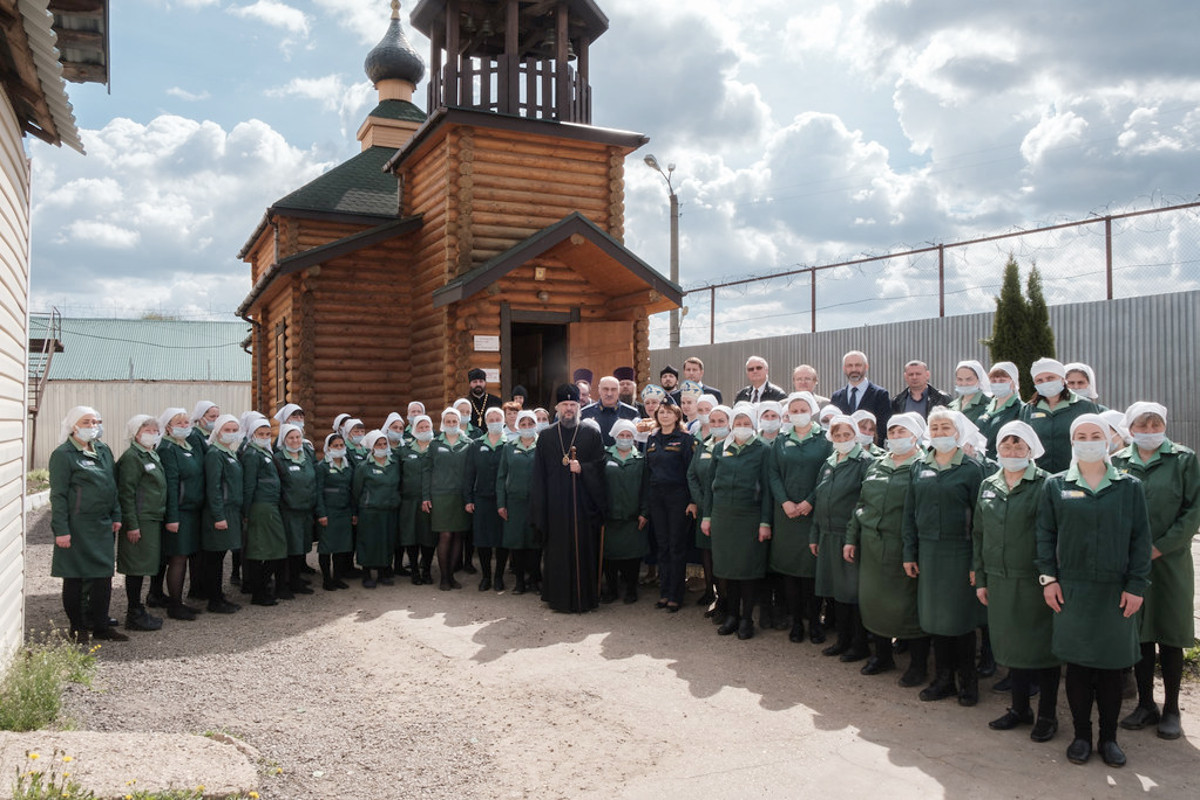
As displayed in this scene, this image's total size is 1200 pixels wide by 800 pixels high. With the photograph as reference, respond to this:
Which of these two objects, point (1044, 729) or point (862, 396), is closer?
point (1044, 729)

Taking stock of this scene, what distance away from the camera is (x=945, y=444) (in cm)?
570

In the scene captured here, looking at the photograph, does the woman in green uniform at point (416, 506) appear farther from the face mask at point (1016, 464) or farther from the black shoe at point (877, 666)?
the face mask at point (1016, 464)

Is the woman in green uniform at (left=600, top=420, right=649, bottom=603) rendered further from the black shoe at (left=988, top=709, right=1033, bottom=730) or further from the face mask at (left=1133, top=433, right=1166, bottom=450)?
the face mask at (left=1133, top=433, right=1166, bottom=450)

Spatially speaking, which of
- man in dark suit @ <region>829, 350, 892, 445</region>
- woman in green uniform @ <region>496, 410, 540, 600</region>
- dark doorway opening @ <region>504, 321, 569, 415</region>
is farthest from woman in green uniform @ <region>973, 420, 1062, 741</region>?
dark doorway opening @ <region>504, 321, 569, 415</region>

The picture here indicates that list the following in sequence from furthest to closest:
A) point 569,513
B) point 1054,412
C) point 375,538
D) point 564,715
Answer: point 375,538
point 569,513
point 1054,412
point 564,715

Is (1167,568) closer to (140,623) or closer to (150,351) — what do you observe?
(140,623)

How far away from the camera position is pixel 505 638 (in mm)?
7488

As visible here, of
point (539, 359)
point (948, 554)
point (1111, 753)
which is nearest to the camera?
point (1111, 753)

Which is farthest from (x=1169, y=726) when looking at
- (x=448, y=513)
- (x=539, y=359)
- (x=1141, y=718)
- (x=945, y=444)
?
(x=539, y=359)

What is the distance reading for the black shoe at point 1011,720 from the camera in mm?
5195

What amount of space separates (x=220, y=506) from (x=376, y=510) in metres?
1.77

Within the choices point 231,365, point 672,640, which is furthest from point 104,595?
point 231,365

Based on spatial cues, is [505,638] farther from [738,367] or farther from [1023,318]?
[738,367]

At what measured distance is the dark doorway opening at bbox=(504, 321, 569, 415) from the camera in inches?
610
